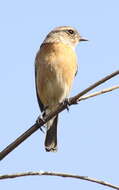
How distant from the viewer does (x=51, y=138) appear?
7441mm

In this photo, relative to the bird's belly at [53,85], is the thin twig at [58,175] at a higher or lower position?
lower

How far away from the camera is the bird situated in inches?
271

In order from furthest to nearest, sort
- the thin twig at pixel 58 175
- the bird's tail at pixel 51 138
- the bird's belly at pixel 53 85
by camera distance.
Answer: the bird's tail at pixel 51 138
the bird's belly at pixel 53 85
the thin twig at pixel 58 175

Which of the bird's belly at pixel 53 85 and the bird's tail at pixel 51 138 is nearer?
the bird's belly at pixel 53 85

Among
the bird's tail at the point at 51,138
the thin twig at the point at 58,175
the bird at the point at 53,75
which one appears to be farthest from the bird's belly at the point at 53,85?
the thin twig at the point at 58,175

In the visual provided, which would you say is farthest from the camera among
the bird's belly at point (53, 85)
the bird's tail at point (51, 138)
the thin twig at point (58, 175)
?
the bird's tail at point (51, 138)

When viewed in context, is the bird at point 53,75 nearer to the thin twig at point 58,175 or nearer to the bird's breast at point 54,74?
the bird's breast at point 54,74

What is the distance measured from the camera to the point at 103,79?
8.45 feet

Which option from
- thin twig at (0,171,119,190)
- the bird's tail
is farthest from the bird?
thin twig at (0,171,119,190)

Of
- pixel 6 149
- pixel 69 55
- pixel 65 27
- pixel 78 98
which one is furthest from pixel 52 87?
pixel 6 149

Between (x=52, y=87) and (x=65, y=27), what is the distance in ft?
7.05

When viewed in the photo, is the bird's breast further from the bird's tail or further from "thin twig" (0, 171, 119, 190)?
"thin twig" (0, 171, 119, 190)

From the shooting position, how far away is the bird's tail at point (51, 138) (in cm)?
702

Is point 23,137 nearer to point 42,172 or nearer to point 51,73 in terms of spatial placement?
point 42,172
